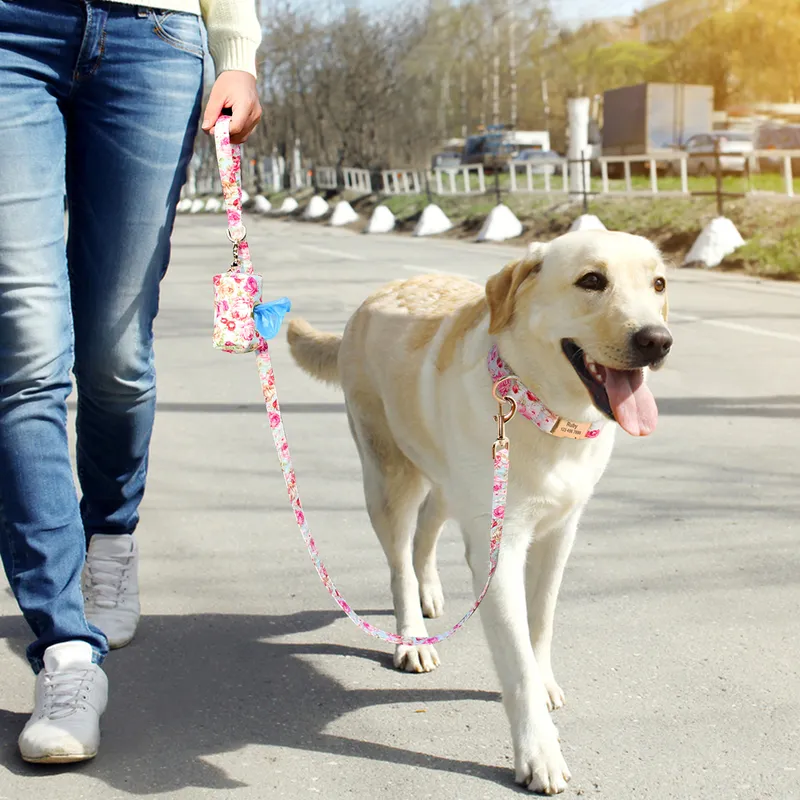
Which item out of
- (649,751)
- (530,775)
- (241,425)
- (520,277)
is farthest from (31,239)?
(241,425)

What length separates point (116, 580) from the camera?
3324mm

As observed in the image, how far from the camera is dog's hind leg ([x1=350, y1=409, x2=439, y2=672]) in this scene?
3.29m

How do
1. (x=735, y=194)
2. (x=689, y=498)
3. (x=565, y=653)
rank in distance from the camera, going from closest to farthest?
(x=565, y=653)
(x=689, y=498)
(x=735, y=194)

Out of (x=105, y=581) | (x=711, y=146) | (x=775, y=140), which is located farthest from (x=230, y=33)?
(x=711, y=146)

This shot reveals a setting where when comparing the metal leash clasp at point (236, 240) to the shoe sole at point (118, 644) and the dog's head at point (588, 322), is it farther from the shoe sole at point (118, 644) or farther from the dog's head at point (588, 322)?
the shoe sole at point (118, 644)

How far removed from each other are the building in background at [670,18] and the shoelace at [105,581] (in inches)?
3306

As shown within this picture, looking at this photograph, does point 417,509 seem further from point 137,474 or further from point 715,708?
point 715,708

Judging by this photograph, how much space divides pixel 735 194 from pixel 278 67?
154ft

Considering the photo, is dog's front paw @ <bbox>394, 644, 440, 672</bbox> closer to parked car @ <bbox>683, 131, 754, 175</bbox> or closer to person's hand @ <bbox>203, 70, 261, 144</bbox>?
person's hand @ <bbox>203, 70, 261, 144</bbox>

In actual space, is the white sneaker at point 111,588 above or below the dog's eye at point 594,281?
below

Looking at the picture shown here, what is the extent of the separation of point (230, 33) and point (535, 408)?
4.24 ft

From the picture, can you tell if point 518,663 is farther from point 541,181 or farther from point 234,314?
point 541,181

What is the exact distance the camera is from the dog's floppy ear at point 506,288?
2.71m

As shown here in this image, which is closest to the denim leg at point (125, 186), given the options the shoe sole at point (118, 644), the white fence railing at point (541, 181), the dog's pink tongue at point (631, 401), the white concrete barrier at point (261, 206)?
the shoe sole at point (118, 644)
